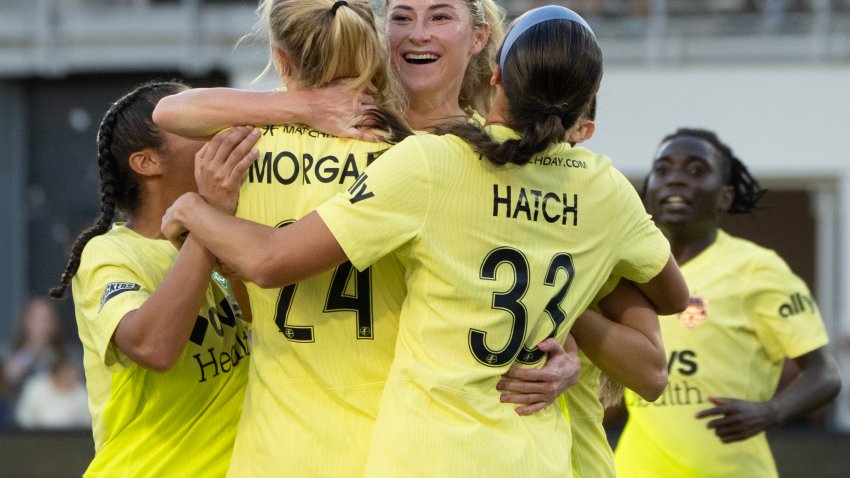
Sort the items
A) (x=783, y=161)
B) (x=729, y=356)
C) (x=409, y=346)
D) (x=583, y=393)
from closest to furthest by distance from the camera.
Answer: (x=409, y=346)
(x=583, y=393)
(x=729, y=356)
(x=783, y=161)

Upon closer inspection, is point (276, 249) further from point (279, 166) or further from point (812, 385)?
point (812, 385)

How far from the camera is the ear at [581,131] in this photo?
3.14 meters

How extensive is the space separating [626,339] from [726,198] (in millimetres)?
2257

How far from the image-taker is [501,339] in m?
2.85

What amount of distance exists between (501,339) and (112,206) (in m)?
1.25

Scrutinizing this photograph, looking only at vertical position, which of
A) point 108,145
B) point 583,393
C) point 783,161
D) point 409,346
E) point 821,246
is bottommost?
point 821,246

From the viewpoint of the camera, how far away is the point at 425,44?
12.2 ft

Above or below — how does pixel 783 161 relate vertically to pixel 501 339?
below

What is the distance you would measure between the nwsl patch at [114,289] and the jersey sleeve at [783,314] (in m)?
2.60

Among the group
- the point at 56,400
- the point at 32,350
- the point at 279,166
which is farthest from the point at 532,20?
the point at 32,350

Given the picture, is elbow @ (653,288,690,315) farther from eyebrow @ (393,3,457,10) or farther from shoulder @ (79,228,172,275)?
shoulder @ (79,228,172,275)

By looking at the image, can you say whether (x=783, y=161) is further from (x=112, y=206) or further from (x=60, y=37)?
(x=112, y=206)

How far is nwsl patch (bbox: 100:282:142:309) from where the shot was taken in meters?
3.24

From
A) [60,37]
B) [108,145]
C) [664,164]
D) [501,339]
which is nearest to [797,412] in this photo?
[664,164]
